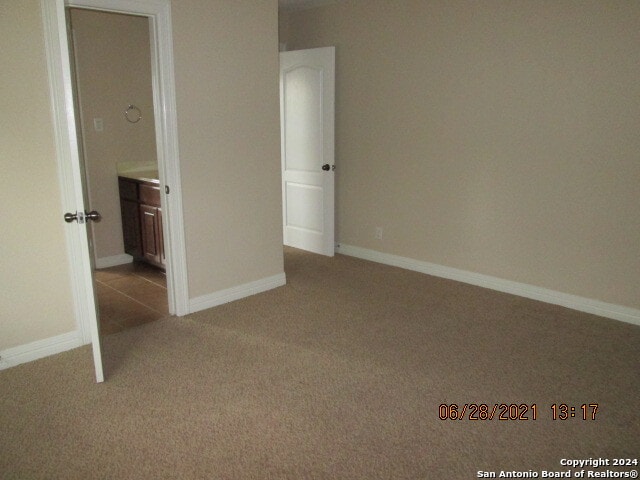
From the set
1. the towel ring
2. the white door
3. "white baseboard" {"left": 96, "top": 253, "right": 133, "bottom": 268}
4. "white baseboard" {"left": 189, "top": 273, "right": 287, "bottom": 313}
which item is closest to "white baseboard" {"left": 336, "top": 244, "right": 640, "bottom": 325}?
the white door

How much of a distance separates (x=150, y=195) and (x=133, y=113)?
1.03m

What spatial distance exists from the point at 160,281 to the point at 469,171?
2768 mm

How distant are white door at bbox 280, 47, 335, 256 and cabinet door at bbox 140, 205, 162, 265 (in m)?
1.49

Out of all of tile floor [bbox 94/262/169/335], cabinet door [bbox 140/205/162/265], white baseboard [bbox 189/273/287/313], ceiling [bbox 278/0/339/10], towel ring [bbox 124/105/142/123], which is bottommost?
tile floor [bbox 94/262/169/335]

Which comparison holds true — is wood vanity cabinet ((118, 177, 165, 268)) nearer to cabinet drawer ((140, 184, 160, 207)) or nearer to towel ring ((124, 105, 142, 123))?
cabinet drawer ((140, 184, 160, 207))

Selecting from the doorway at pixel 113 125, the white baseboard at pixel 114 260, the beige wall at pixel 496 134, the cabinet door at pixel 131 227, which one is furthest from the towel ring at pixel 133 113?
the beige wall at pixel 496 134

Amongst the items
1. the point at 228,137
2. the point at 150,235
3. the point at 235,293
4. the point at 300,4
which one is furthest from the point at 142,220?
the point at 300,4

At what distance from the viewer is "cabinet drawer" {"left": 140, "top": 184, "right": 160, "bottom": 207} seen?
161 inches

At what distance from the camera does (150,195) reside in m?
4.21

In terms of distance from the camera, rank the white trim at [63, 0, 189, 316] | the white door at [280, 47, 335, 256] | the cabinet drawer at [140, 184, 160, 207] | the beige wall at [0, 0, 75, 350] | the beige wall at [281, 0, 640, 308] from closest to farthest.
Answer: the beige wall at [0, 0, 75, 350] → the white trim at [63, 0, 189, 316] → the beige wall at [281, 0, 640, 308] → the cabinet drawer at [140, 184, 160, 207] → the white door at [280, 47, 335, 256]

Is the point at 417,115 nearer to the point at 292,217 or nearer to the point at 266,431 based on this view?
the point at 292,217

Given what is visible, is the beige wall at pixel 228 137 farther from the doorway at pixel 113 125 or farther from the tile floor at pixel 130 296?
the doorway at pixel 113 125

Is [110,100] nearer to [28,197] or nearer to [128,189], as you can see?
[128,189]

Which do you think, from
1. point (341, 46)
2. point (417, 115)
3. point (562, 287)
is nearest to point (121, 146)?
point (341, 46)
